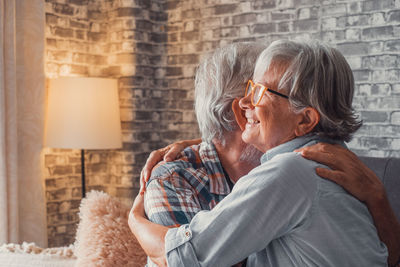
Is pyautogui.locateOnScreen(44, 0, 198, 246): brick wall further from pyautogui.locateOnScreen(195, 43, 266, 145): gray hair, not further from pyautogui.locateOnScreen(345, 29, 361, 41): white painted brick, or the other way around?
pyautogui.locateOnScreen(195, 43, 266, 145): gray hair

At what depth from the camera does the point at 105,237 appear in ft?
6.21

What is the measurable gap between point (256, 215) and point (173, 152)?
0.65 metres

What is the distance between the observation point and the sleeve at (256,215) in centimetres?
108

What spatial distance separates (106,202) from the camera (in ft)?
6.60

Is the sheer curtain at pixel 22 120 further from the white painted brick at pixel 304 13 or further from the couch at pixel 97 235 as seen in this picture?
the white painted brick at pixel 304 13

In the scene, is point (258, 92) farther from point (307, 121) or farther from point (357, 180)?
point (357, 180)

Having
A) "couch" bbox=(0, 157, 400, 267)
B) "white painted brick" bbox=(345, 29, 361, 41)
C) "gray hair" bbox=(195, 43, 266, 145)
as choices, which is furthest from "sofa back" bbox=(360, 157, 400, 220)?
"white painted brick" bbox=(345, 29, 361, 41)

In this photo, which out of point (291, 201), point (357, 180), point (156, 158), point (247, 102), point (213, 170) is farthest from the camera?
point (156, 158)

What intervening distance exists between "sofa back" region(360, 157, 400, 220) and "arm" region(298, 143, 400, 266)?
0.84 m

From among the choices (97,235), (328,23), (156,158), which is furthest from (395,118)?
(97,235)

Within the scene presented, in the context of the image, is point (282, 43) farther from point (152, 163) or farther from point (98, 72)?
point (98, 72)

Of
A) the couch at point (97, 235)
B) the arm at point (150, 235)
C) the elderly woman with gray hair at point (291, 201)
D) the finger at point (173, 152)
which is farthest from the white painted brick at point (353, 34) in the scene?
the arm at point (150, 235)

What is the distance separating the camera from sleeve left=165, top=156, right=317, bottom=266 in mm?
1084

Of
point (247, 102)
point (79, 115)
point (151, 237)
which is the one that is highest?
point (247, 102)
